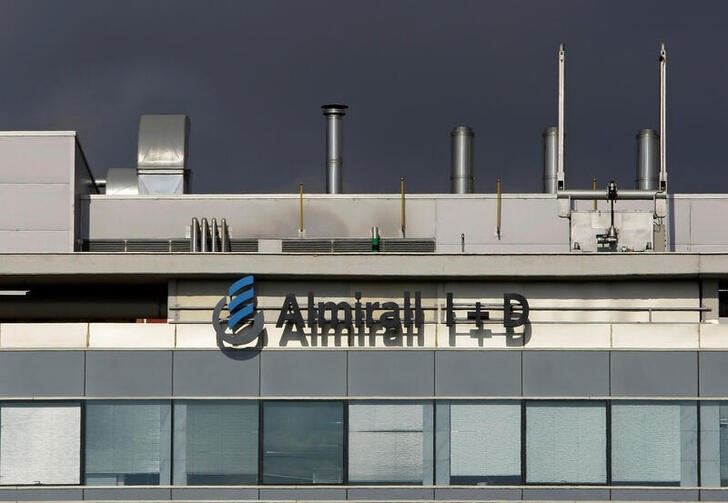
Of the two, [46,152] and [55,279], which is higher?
[46,152]

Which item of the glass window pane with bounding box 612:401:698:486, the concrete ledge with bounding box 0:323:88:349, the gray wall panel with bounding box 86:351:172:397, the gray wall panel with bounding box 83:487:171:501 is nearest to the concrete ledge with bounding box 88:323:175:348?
the gray wall panel with bounding box 86:351:172:397

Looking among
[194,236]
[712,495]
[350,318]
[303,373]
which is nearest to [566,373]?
[712,495]

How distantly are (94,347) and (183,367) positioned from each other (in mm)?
2387

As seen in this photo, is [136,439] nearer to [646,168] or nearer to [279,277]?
[279,277]

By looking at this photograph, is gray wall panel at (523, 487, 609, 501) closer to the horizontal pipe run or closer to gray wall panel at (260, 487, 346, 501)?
gray wall panel at (260, 487, 346, 501)

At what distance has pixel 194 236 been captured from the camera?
4522cm

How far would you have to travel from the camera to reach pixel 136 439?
→ 38406 millimetres

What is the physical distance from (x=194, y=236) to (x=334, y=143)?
36.6ft

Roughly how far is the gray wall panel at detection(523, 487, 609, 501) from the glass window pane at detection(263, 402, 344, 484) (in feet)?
16.3

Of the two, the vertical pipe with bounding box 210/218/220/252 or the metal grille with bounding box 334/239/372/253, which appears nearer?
the vertical pipe with bounding box 210/218/220/252

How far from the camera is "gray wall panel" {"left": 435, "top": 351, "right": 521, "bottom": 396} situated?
125ft

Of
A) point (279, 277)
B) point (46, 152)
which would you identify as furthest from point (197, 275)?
point (46, 152)

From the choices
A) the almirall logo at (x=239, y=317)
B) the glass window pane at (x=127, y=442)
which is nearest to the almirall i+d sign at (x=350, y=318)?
the almirall logo at (x=239, y=317)

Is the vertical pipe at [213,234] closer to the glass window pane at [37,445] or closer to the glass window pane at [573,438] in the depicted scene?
the glass window pane at [37,445]
